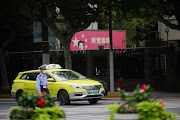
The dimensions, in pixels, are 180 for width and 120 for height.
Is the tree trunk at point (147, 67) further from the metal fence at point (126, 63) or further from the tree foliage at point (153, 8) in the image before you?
the tree foliage at point (153, 8)

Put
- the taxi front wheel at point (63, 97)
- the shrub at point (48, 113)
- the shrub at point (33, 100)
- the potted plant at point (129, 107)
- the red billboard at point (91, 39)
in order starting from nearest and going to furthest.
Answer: the potted plant at point (129, 107) < the shrub at point (48, 113) < the shrub at point (33, 100) < the taxi front wheel at point (63, 97) < the red billboard at point (91, 39)

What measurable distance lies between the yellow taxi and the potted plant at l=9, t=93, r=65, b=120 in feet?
39.8

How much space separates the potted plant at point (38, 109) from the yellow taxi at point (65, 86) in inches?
478

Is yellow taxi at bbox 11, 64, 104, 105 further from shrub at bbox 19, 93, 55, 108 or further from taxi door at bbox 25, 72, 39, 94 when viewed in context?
shrub at bbox 19, 93, 55, 108

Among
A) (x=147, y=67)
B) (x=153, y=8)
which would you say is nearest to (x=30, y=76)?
(x=153, y=8)

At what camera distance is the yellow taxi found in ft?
64.4

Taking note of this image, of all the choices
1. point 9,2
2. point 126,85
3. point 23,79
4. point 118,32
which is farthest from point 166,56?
point 9,2

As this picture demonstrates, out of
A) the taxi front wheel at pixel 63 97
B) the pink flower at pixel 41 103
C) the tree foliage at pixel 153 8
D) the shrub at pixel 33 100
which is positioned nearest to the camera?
the pink flower at pixel 41 103

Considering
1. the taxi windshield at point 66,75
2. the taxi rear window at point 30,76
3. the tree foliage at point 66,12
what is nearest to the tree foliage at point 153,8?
the tree foliage at point 66,12

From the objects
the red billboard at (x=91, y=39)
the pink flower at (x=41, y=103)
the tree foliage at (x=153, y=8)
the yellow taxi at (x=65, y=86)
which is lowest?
the yellow taxi at (x=65, y=86)

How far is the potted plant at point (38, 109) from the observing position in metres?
7.00

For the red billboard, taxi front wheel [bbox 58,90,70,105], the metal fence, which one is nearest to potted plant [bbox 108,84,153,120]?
taxi front wheel [bbox 58,90,70,105]

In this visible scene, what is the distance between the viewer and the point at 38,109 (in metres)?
7.04

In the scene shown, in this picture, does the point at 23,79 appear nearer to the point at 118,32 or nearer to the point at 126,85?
the point at 126,85
